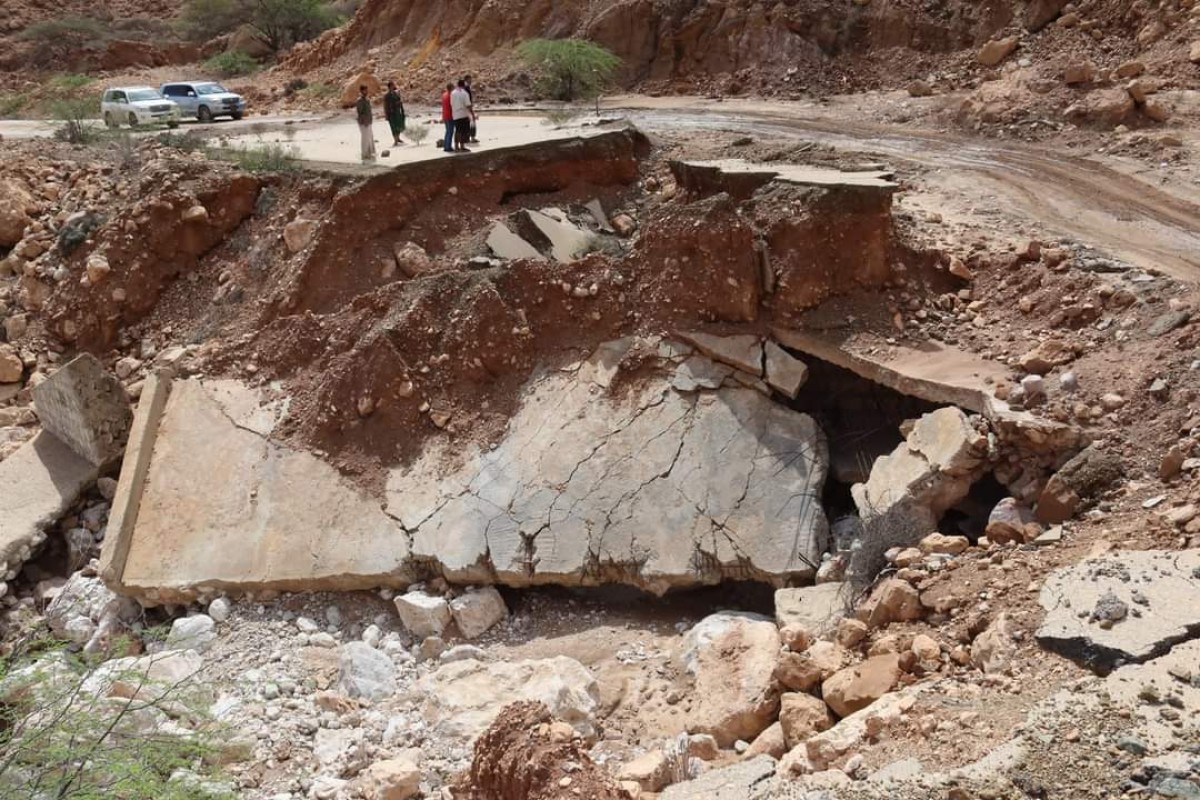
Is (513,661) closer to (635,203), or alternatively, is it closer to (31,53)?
(635,203)

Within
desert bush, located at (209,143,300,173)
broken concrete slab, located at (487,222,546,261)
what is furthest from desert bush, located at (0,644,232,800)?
desert bush, located at (209,143,300,173)

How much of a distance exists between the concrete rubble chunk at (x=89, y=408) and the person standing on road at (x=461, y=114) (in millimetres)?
4617

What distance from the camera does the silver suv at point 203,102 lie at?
19562 mm

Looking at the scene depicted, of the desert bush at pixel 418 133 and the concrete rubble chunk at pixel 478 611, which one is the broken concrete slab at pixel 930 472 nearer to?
the concrete rubble chunk at pixel 478 611

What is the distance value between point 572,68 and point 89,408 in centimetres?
1206

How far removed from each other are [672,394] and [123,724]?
4908 mm

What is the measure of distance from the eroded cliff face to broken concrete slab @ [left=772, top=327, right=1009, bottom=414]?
10668mm

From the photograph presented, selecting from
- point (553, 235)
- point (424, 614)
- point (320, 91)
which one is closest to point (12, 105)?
point (320, 91)

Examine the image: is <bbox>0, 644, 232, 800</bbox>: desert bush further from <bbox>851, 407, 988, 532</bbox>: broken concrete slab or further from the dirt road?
the dirt road

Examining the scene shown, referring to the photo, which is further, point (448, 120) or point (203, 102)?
point (203, 102)

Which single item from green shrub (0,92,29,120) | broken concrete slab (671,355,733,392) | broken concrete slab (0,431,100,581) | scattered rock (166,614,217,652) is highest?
broken concrete slab (671,355,733,392)

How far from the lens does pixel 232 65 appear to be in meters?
28.4

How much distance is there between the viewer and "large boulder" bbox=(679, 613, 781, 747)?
639cm

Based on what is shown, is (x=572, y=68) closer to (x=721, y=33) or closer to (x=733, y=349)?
(x=721, y=33)
